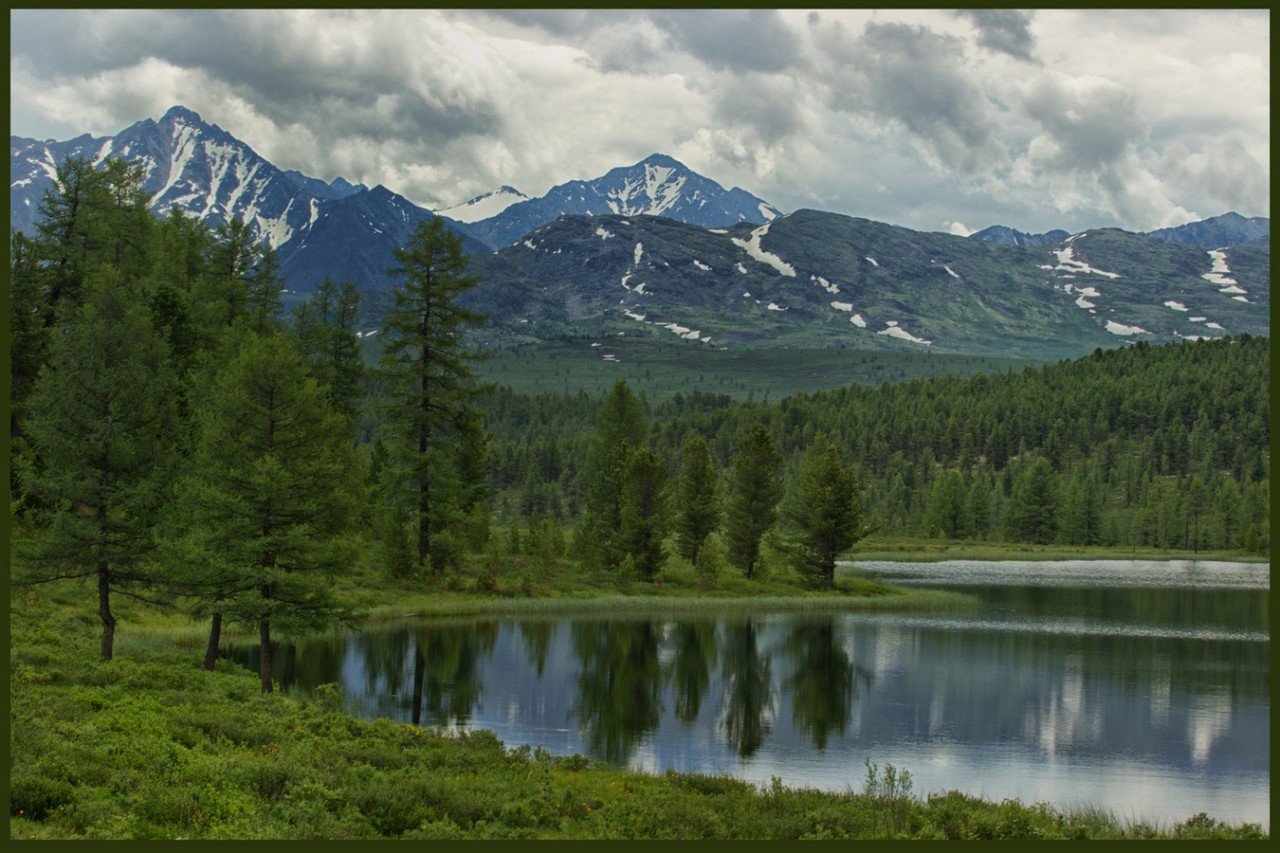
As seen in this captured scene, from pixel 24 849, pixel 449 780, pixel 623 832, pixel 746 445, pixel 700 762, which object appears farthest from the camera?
pixel 746 445

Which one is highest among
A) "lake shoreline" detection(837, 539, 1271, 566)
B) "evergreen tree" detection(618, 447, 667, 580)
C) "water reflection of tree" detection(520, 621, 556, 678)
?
"evergreen tree" detection(618, 447, 667, 580)

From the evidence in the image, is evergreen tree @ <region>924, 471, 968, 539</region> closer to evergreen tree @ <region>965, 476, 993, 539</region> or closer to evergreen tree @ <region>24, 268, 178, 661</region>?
evergreen tree @ <region>965, 476, 993, 539</region>

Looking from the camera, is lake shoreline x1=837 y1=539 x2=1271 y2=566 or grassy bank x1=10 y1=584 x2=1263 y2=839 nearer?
grassy bank x1=10 y1=584 x2=1263 y2=839

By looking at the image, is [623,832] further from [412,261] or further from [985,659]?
[412,261]

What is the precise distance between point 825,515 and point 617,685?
123ft

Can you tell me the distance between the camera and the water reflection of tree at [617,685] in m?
34.1

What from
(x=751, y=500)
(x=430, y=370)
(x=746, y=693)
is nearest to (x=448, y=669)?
(x=746, y=693)

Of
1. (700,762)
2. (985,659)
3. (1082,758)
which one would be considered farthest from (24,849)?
(985,659)

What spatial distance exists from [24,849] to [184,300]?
5258cm

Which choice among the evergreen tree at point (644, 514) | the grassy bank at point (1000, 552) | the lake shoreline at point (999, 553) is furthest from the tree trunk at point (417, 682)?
the grassy bank at point (1000, 552)

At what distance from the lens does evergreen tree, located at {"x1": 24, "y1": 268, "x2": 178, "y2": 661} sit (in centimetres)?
3438

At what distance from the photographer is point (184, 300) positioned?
6188 centimetres

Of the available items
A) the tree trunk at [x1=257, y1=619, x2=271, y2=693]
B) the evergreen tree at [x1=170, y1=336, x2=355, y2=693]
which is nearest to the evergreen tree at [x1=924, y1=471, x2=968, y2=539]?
the evergreen tree at [x1=170, y1=336, x2=355, y2=693]

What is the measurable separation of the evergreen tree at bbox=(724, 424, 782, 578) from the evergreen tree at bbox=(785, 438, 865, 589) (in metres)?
1.94
